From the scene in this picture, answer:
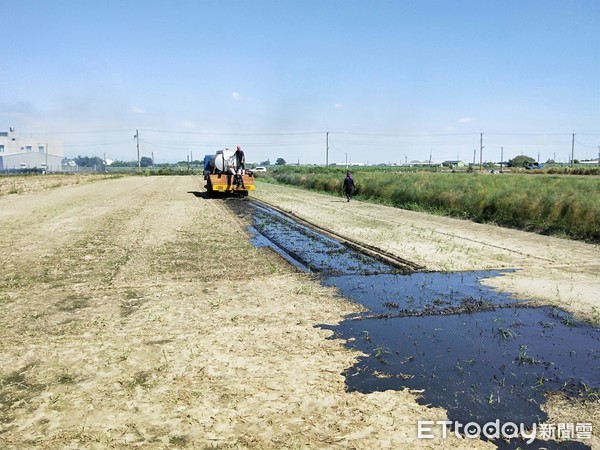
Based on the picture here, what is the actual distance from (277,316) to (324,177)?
33.2 metres

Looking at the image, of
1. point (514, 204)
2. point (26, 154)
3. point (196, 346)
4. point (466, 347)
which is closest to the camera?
point (196, 346)

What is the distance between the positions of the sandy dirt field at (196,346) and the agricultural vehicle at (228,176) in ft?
48.8

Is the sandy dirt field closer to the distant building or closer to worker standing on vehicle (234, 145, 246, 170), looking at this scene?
worker standing on vehicle (234, 145, 246, 170)

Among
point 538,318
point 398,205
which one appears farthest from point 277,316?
point 398,205

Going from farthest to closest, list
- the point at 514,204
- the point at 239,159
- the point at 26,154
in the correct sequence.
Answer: the point at 26,154
the point at 239,159
the point at 514,204

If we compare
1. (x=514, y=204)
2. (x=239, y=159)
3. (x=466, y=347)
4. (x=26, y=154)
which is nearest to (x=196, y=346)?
(x=466, y=347)

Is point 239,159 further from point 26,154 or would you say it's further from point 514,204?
point 26,154

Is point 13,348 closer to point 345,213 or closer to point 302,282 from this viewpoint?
point 302,282

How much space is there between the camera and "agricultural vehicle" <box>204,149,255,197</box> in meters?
26.7

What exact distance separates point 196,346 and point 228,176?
22297 millimetres

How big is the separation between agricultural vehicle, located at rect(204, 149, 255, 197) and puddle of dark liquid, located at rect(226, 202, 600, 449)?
61.6ft

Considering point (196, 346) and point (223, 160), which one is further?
point (223, 160)

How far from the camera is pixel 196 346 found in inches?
207

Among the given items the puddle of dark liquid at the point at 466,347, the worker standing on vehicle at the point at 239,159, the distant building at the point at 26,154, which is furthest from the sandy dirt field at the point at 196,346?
the distant building at the point at 26,154
